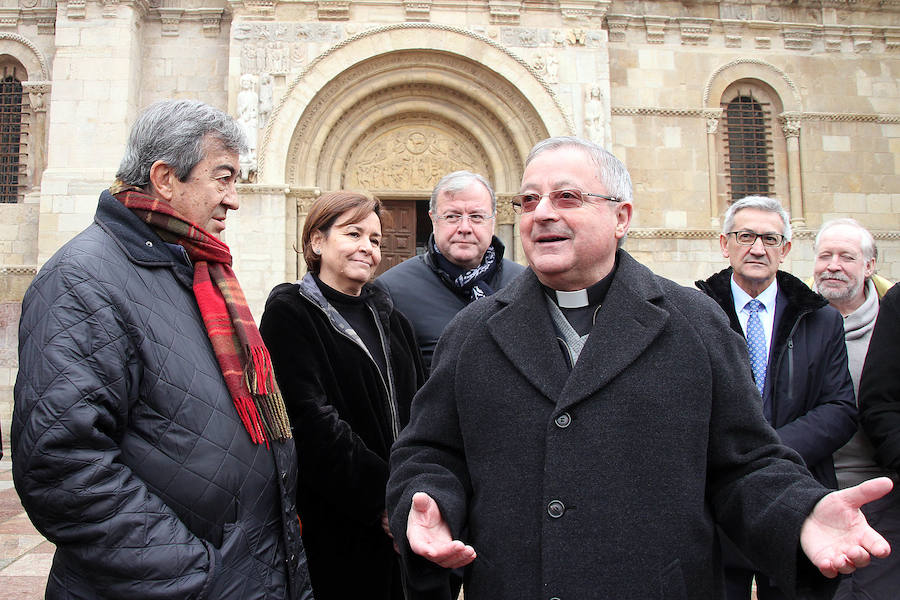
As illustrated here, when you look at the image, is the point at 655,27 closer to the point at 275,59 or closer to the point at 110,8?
the point at 275,59

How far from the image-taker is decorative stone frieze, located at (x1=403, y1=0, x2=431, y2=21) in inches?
423

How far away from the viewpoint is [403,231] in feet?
38.1

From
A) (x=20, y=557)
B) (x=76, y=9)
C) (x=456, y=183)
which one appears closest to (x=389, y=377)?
(x=456, y=183)

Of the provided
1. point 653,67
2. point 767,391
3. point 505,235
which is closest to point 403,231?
point 505,235

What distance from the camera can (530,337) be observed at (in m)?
1.90

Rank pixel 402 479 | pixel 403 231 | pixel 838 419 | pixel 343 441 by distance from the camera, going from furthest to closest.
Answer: pixel 403 231 < pixel 838 419 < pixel 343 441 < pixel 402 479

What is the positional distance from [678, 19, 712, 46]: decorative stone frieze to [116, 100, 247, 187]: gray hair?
1146cm

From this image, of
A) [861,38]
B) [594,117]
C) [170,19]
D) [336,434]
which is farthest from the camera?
[861,38]

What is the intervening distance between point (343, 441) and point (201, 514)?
77 cm

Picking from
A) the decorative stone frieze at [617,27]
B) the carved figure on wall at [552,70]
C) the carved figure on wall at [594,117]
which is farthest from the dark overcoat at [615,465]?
the decorative stone frieze at [617,27]

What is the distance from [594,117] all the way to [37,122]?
9.55 metres

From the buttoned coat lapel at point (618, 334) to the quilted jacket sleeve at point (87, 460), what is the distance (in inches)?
46.3

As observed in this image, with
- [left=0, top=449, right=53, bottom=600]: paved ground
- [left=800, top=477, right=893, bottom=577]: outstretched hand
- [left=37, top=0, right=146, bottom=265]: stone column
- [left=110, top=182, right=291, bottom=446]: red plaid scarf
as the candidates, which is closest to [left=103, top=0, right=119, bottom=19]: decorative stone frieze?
[left=37, top=0, right=146, bottom=265]: stone column

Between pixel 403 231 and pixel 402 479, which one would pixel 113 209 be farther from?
pixel 403 231
